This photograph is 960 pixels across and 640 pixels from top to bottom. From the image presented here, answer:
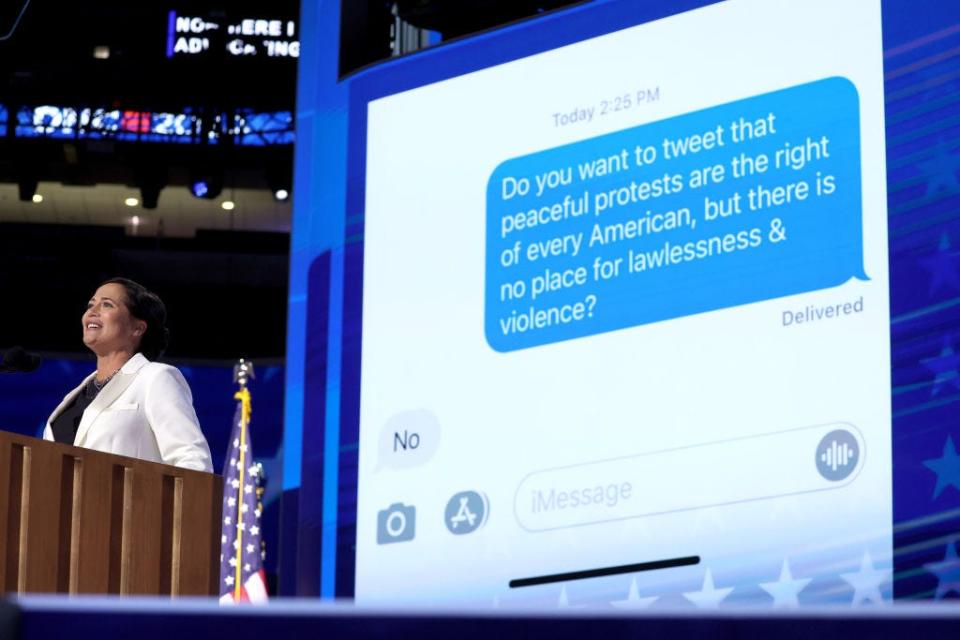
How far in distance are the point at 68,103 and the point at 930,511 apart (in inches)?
478

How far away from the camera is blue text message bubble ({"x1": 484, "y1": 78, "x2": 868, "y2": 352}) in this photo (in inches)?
142

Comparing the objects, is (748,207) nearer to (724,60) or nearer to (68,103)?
(724,60)

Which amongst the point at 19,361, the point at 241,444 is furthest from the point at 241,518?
the point at 19,361

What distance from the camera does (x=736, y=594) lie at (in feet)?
11.8

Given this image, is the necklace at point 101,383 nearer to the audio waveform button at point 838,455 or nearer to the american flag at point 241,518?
the audio waveform button at point 838,455

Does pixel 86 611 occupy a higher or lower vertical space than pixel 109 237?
lower

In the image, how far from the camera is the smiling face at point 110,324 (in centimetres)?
357

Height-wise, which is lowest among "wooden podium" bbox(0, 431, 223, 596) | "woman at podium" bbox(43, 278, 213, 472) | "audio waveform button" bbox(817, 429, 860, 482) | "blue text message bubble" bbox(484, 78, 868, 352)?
"wooden podium" bbox(0, 431, 223, 596)

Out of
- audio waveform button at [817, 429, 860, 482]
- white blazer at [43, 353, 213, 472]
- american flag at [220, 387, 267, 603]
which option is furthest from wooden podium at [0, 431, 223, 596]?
american flag at [220, 387, 267, 603]

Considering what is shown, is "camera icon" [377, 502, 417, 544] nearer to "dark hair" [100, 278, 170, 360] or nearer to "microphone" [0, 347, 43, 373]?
"dark hair" [100, 278, 170, 360]

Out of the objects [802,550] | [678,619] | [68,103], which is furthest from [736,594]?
[68,103]

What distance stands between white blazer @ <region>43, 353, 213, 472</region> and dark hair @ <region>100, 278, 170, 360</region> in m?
0.16

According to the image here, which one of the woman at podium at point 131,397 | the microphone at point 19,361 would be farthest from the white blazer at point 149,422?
the microphone at point 19,361

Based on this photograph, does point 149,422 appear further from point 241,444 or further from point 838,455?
point 241,444
